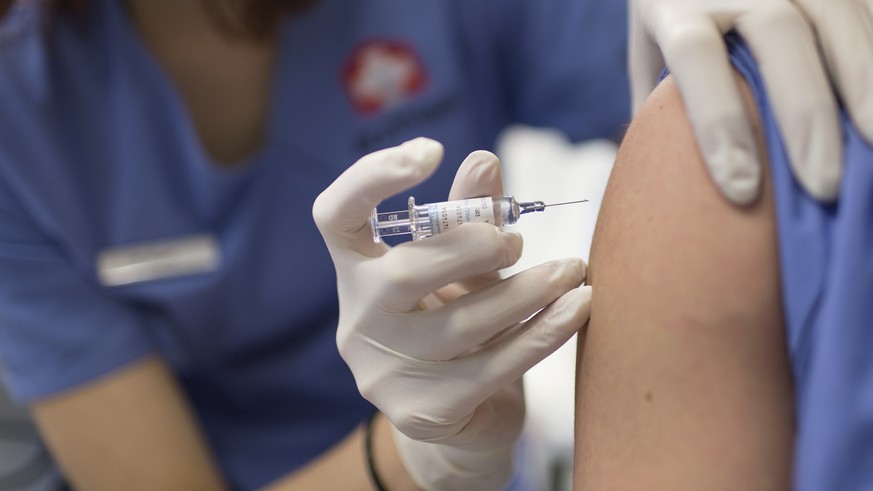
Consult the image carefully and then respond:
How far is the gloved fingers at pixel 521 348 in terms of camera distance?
2.39 feet

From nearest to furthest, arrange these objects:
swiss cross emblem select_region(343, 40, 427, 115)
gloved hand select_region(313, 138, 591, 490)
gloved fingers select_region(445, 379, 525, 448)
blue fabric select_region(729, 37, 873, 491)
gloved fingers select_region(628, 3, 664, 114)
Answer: blue fabric select_region(729, 37, 873, 491) < gloved hand select_region(313, 138, 591, 490) < gloved fingers select_region(445, 379, 525, 448) < gloved fingers select_region(628, 3, 664, 114) < swiss cross emblem select_region(343, 40, 427, 115)

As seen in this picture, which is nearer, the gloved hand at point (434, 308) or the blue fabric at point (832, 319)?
the blue fabric at point (832, 319)

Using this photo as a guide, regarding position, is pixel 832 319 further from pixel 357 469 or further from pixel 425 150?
pixel 357 469

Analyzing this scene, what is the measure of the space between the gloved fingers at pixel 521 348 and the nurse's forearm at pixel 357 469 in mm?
248

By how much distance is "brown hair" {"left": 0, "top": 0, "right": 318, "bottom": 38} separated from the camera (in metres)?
1.13

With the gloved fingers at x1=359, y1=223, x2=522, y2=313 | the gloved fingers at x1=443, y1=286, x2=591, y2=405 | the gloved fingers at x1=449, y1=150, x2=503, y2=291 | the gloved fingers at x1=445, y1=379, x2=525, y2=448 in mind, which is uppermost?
the gloved fingers at x1=449, y1=150, x2=503, y2=291

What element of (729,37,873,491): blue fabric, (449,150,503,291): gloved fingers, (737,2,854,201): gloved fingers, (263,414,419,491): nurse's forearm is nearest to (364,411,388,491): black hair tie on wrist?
(263,414,419,491): nurse's forearm

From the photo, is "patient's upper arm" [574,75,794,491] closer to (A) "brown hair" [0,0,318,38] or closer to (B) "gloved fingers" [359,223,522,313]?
(B) "gloved fingers" [359,223,522,313]

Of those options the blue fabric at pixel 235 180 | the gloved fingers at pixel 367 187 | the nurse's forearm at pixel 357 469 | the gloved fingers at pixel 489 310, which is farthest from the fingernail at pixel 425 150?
the blue fabric at pixel 235 180

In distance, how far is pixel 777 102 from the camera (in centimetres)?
66

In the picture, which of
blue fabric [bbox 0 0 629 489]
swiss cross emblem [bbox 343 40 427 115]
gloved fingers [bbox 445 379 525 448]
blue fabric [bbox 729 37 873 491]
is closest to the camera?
blue fabric [bbox 729 37 873 491]

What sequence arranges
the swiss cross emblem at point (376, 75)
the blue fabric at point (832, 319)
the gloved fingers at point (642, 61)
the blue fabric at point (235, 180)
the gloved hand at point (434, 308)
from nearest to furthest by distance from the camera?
the blue fabric at point (832, 319) < the gloved hand at point (434, 308) < the gloved fingers at point (642, 61) < the blue fabric at point (235, 180) < the swiss cross emblem at point (376, 75)

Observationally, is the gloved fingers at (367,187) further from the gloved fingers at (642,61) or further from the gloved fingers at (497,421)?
the gloved fingers at (642,61)

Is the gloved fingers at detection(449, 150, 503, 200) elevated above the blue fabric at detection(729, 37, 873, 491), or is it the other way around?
the gloved fingers at detection(449, 150, 503, 200)
